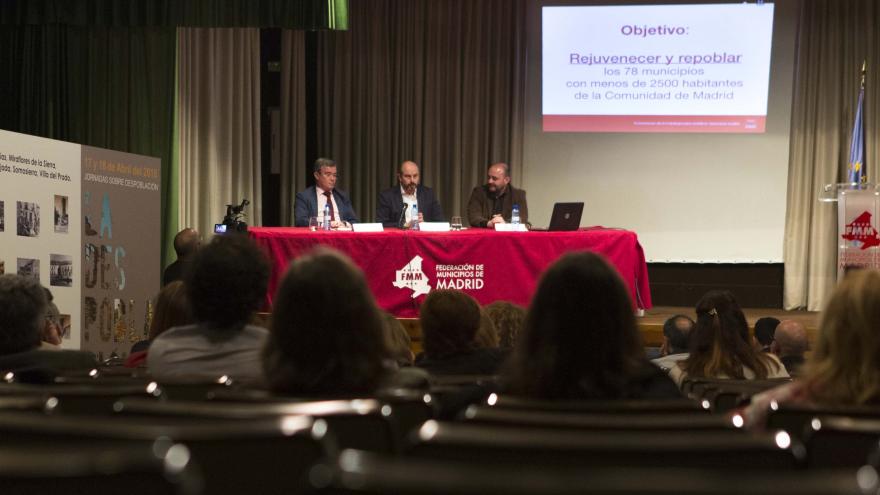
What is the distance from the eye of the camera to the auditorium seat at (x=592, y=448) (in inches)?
48.4

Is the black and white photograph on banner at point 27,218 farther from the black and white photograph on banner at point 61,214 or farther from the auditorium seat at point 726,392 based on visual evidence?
the auditorium seat at point 726,392

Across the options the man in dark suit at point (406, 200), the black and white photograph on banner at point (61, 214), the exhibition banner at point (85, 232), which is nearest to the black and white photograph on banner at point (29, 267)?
the exhibition banner at point (85, 232)

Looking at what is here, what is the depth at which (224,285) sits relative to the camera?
9.66 ft

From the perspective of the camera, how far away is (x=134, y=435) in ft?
4.18

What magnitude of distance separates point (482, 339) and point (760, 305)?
22.6 feet

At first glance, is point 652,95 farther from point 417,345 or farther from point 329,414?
point 329,414

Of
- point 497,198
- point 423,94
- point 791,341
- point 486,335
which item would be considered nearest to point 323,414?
point 486,335

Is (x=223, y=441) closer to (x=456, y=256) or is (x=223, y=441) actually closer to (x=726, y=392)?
(x=726, y=392)

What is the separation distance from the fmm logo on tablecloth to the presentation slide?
2957 mm

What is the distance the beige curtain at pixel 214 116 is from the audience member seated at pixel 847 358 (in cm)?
818

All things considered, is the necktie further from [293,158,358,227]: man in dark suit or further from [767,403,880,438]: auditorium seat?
[767,403,880,438]: auditorium seat

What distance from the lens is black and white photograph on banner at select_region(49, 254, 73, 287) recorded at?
6.91 m

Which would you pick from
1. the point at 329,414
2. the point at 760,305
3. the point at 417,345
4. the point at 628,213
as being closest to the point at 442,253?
the point at 417,345

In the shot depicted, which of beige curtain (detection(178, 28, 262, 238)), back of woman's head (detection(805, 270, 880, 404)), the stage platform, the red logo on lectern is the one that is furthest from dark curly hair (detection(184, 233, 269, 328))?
beige curtain (detection(178, 28, 262, 238))
